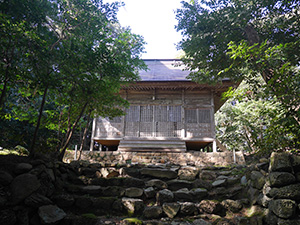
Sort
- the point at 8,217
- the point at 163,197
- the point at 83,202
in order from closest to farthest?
the point at 8,217 < the point at 83,202 < the point at 163,197

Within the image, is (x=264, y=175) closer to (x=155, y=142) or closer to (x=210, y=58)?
(x=210, y=58)

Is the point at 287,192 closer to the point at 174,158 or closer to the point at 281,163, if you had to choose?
the point at 281,163

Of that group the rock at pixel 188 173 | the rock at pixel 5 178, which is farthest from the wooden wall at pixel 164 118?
the rock at pixel 5 178

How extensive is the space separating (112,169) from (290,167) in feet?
13.8

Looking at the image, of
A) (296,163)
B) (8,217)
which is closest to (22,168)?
(8,217)

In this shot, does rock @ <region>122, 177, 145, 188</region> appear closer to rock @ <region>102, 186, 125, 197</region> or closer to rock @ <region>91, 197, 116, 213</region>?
rock @ <region>102, 186, 125, 197</region>

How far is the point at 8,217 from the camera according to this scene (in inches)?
121

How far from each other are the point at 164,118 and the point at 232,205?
7500 millimetres

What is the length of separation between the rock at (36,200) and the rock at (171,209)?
2239mm

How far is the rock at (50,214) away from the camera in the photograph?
3.29m

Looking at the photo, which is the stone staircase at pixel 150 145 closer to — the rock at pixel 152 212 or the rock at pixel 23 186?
the rock at pixel 152 212

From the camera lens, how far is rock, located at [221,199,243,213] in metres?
3.83

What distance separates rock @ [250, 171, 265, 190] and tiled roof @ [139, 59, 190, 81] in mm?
7132

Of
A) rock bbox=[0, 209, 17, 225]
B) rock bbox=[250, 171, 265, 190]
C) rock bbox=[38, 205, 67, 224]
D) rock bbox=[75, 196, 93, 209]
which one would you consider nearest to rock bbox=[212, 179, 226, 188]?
rock bbox=[250, 171, 265, 190]
